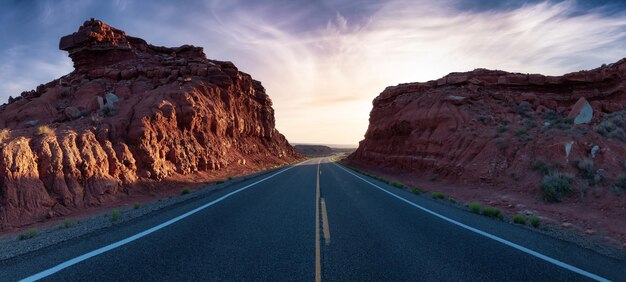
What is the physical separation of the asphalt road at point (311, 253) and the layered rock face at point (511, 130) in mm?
7703

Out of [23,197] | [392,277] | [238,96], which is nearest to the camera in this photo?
[392,277]

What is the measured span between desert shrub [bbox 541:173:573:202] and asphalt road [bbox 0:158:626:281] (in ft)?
18.6

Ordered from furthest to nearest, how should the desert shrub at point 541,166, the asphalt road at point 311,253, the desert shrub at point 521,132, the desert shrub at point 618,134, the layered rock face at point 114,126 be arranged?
the desert shrub at point 521,132, the desert shrub at point 618,134, the desert shrub at point 541,166, the layered rock face at point 114,126, the asphalt road at point 311,253

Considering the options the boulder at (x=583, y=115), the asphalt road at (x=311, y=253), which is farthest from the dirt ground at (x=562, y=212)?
the boulder at (x=583, y=115)

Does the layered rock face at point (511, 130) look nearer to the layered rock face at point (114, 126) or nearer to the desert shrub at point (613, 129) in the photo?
the desert shrub at point (613, 129)

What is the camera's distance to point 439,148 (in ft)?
85.2

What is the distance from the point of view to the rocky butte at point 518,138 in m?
12.9

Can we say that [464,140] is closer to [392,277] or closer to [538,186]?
[538,186]

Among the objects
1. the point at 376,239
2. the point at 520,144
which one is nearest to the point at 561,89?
the point at 520,144

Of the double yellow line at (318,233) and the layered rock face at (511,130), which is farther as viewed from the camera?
the layered rock face at (511,130)

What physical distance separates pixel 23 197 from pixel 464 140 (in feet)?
82.2

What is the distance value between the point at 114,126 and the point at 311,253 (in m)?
18.9

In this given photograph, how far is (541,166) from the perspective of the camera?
15578mm

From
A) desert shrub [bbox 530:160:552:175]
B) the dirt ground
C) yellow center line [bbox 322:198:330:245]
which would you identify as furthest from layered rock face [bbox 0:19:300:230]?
desert shrub [bbox 530:160:552:175]
